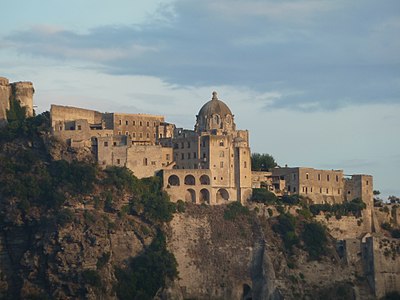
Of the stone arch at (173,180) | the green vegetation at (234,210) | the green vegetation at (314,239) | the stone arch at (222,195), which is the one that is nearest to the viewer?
the green vegetation at (234,210)

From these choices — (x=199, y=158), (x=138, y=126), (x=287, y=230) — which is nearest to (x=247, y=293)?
(x=287, y=230)

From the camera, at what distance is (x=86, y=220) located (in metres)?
135

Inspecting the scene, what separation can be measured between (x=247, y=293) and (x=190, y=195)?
1031 centimetres

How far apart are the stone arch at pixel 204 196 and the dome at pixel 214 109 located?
953 cm

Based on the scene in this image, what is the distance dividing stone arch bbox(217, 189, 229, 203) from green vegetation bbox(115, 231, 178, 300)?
29.7 ft

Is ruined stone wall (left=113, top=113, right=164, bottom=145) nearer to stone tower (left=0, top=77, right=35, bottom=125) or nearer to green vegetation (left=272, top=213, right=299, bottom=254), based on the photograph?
stone tower (left=0, top=77, right=35, bottom=125)

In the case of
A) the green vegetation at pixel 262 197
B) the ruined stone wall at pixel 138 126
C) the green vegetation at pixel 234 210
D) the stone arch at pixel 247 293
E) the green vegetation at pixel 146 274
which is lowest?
the stone arch at pixel 247 293

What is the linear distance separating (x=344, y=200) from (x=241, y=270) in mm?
16294

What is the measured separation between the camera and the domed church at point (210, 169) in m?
141

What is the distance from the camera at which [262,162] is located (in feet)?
506

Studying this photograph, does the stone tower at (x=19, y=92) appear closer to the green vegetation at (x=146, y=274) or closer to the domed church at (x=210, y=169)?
the domed church at (x=210, y=169)

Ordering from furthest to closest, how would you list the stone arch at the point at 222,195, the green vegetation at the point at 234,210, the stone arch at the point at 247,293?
the stone arch at the point at 222,195, the green vegetation at the point at 234,210, the stone arch at the point at 247,293

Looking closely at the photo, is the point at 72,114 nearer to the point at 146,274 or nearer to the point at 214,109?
the point at 214,109

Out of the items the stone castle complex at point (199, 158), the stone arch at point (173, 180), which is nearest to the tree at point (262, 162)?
the stone castle complex at point (199, 158)
